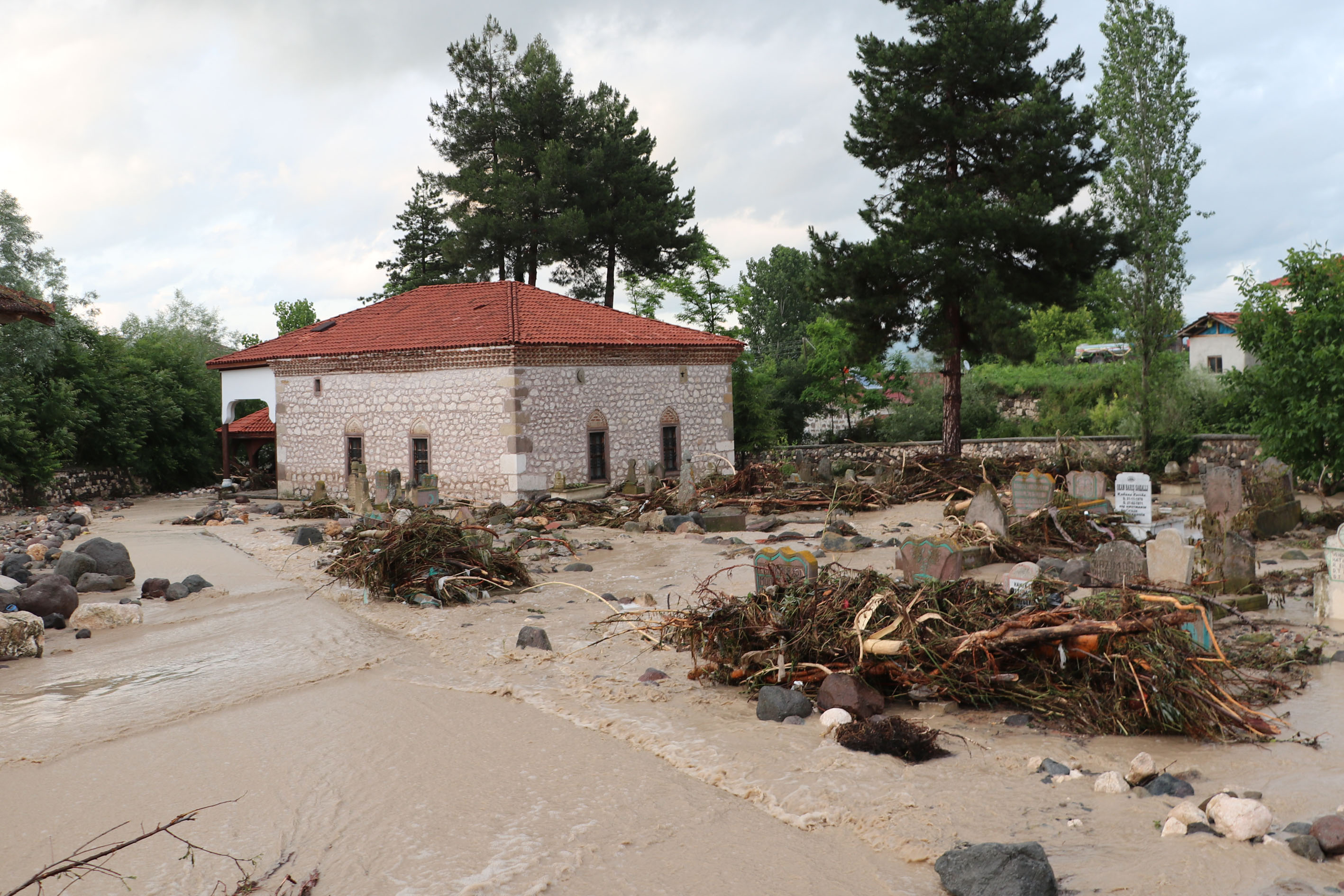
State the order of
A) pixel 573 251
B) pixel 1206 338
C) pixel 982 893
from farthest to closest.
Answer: pixel 1206 338
pixel 573 251
pixel 982 893

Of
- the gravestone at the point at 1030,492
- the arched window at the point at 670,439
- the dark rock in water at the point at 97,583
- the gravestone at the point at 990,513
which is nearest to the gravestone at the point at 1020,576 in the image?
the gravestone at the point at 990,513

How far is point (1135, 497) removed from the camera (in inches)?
587

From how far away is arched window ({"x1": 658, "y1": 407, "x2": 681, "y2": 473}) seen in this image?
969 inches

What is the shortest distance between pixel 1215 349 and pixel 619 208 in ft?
98.7

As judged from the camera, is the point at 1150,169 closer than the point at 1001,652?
No

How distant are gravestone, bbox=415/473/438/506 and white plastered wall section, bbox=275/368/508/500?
222 cm

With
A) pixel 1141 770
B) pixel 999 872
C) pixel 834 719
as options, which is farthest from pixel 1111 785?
pixel 834 719

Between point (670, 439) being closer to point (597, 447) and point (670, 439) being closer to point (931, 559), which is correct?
point (597, 447)

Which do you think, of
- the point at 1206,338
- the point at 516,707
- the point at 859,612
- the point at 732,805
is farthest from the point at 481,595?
the point at 1206,338

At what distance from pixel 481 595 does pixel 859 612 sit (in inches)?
228

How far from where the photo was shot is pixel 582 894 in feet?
14.1

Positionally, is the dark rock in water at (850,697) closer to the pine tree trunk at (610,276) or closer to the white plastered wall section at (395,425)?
the white plastered wall section at (395,425)

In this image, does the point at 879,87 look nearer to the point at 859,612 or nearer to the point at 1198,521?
the point at 1198,521

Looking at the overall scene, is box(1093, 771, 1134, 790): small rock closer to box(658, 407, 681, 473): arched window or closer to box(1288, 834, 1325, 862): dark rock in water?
box(1288, 834, 1325, 862): dark rock in water
